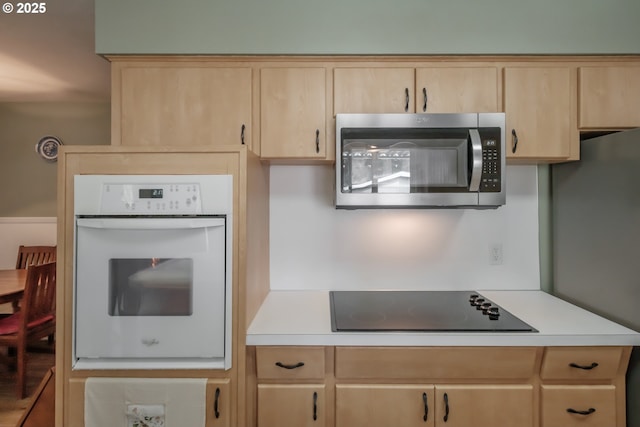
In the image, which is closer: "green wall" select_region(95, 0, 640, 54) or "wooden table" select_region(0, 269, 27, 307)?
"green wall" select_region(95, 0, 640, 54)

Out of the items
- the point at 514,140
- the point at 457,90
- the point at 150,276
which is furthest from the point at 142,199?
the point at 514,140

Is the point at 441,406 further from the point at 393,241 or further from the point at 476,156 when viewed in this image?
the point at 476,156

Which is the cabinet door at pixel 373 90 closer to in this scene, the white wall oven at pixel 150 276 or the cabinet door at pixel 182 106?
the cabinet door at pixel 182 106

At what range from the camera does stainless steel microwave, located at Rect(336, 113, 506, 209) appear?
5.75 ft

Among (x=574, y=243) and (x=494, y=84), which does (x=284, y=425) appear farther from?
(x=494, y=84)

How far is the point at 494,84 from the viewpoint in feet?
6.06

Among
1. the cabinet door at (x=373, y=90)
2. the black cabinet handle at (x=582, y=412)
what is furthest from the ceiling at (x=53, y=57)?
the black cabinet handle at (x=582, y=412)

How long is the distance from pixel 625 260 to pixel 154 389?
2.00m

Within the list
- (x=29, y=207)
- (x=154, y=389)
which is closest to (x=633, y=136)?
(x=154, y=389)

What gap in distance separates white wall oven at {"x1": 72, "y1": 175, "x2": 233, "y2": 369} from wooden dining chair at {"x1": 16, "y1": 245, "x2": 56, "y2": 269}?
312 centimetres

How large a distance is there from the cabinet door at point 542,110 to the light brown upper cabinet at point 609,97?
0.17ft

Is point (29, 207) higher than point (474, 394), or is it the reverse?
point (29, 207)

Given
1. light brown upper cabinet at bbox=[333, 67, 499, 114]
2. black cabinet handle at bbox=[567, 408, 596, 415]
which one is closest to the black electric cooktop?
black cabinet handle at bbox=[567, 408, 596, 415]

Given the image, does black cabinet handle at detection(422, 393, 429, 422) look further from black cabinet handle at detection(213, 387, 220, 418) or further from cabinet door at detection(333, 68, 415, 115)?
cabinet door at detection(333, 68, 415, 115)
